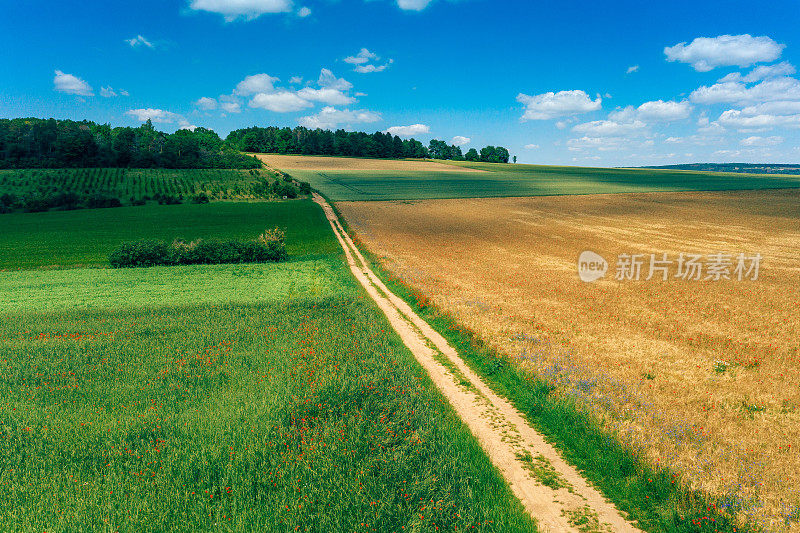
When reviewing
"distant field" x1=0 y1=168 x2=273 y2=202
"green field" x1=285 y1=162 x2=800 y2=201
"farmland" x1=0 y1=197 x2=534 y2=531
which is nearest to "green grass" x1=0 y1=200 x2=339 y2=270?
"distant field" x1=0 y1=168 x2=273 y2=202

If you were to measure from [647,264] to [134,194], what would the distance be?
89294mm

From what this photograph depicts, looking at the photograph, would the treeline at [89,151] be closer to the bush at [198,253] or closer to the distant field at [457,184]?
the distant field at [457,184]

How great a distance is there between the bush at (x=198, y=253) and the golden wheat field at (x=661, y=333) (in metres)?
9.23

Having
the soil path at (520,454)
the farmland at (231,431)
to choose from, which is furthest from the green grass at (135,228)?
the soil path at (520,454)

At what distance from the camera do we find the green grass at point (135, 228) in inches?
1462

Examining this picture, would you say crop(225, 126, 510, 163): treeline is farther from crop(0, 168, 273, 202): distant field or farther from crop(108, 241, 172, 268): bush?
crop(108, 241, 172, 268): bush

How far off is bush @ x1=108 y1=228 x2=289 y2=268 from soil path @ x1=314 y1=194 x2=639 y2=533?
2244 centimetres

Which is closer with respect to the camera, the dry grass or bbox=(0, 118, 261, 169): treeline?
bbox=(0, 118, 261, 169): treeline

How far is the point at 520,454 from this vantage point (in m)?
9.09

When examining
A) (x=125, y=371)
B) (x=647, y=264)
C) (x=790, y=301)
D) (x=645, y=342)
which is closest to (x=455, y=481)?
(x=125, y=371)

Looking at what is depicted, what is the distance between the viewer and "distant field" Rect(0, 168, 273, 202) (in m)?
79.7

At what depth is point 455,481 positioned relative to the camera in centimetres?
743

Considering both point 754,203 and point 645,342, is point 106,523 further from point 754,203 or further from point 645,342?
point 754,203

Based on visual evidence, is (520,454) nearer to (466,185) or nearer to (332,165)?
(466,185)
